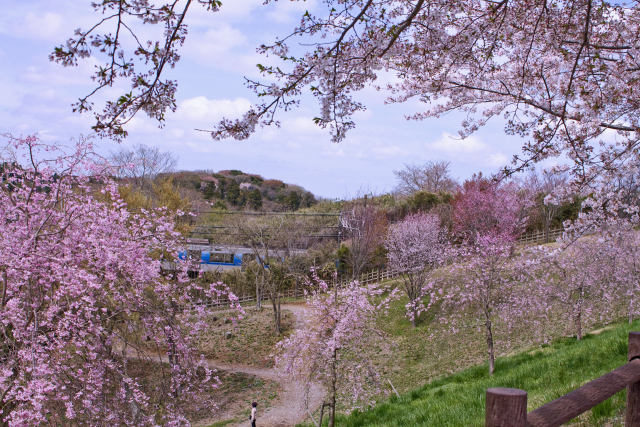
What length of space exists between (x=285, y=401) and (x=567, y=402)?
1283cm

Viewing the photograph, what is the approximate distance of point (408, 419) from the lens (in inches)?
221

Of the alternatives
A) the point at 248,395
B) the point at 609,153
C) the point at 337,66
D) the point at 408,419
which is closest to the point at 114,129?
the point at 337,66

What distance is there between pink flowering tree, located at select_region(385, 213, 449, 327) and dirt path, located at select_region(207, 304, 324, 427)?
5.93 meters

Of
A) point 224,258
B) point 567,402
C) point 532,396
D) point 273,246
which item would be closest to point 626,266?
point 532,396

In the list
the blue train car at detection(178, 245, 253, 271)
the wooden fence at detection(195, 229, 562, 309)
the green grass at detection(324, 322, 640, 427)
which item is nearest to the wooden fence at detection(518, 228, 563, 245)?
the wooden fence at detection(195, 229, 562, 309)

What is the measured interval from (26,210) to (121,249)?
3.77 feet

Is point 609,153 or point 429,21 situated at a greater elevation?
point 429,21

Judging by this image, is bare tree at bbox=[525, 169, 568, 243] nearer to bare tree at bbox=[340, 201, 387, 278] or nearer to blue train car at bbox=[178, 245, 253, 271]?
bare tree at bbox=[340, 201, 387, 278]

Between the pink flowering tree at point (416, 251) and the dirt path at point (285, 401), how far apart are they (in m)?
5.93

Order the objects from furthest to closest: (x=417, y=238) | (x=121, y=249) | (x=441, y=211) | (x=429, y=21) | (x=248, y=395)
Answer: (x=441, y=211)
(x=417, y=238)
(x=248, y=395)
(x=121, y=249)
(x=429, y=21)

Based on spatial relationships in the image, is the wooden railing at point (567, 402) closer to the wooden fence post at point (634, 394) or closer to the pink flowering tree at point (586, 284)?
the wooden fence post at point (634, 394)

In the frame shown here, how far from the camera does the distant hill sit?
38.2 metres

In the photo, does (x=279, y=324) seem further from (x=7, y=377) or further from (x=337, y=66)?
(x=337, y=66)

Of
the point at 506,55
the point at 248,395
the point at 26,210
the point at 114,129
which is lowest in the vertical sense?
the point at 248,395
